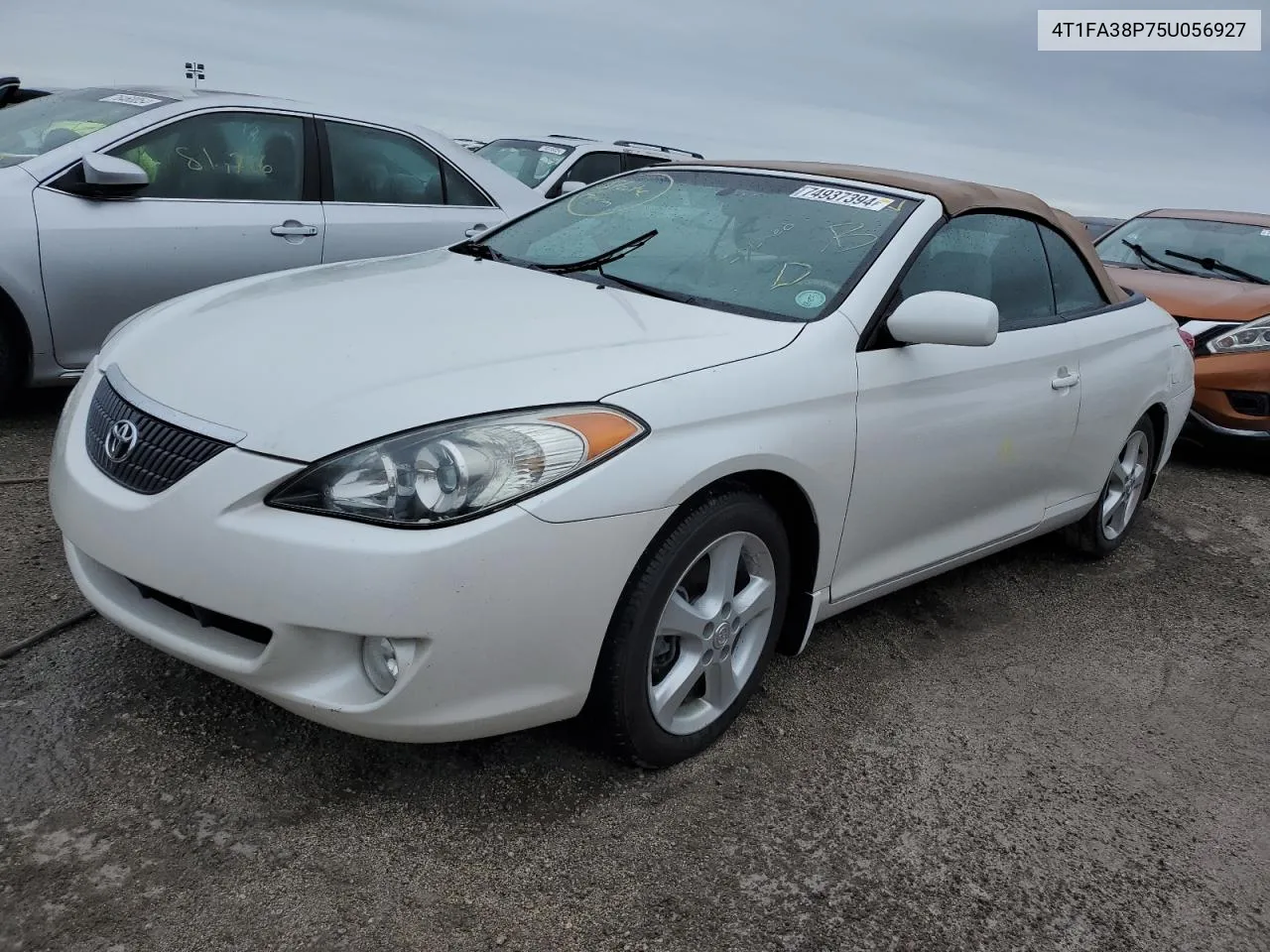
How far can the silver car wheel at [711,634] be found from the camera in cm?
266

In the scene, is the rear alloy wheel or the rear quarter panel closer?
the rear quarter panel

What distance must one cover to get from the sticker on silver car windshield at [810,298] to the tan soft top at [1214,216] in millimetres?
5827

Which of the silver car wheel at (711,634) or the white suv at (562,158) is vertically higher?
the white suv at (562,158)

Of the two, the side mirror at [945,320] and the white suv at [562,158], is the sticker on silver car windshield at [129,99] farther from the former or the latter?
the white suv at [562,158]

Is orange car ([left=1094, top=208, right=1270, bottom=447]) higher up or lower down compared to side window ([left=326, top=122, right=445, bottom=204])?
lower down

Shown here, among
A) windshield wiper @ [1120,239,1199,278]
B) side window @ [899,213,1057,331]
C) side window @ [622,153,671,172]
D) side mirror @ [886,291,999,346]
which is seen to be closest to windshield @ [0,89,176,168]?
side window @ [899,213,1057,331]

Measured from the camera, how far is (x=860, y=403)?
296cm

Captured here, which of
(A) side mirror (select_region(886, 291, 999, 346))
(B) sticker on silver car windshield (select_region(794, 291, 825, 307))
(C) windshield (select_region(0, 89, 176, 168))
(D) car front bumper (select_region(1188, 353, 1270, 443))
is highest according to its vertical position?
(C) windshield (select_region(0, 89, 176, 168))

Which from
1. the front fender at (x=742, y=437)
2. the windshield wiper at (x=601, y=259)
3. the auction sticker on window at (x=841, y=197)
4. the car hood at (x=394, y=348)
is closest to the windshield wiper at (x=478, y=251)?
the windshield wiper at (x=601, y=259)

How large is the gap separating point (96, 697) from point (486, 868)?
1115 millimetres

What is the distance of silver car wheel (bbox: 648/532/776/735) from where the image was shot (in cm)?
266

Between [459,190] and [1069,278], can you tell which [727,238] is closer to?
[1069,278]

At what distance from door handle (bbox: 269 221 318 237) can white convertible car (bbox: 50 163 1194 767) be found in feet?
5.28

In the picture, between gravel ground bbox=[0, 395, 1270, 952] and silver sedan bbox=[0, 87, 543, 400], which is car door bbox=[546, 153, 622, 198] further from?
gravel ground bbox=[0, 395, 1270, 952]
